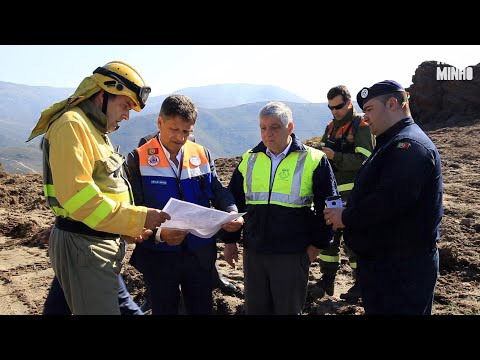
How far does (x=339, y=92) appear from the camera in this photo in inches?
183

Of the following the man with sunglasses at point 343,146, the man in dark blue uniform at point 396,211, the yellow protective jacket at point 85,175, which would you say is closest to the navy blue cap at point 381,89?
the man in dark blue uniform at point 396,211

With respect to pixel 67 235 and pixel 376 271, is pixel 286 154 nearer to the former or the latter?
pixel 376 271

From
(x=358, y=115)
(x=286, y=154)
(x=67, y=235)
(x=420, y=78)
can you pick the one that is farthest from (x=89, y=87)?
(x=420, y=78)

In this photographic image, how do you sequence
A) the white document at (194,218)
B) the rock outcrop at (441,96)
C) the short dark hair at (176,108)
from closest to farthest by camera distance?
the white document at (194,218) < the short dark hair at (176,108) < the rock outcrop at (441,96)

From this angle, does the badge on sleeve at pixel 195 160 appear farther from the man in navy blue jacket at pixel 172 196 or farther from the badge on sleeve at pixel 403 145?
the badge on sleeve at pixel 403 145

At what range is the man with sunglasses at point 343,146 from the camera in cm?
450

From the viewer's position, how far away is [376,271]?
2.67 meters

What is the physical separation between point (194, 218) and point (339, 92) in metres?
2.59

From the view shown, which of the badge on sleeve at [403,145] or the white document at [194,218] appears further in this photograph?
the white document at [194,218]

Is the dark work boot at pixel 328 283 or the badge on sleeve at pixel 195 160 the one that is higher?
the badge on sleeve at pixel 195 160

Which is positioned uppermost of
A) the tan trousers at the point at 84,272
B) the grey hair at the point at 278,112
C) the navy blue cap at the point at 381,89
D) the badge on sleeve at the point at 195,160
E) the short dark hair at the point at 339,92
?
the short dark hair at the point at 339,92

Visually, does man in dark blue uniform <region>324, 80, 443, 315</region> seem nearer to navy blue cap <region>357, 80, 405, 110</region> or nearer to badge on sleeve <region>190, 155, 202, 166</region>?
navy blue cap <region>357, 80, 405, 110</region>

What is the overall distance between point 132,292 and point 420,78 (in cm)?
2026

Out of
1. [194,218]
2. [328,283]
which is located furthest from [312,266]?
[194,218]
